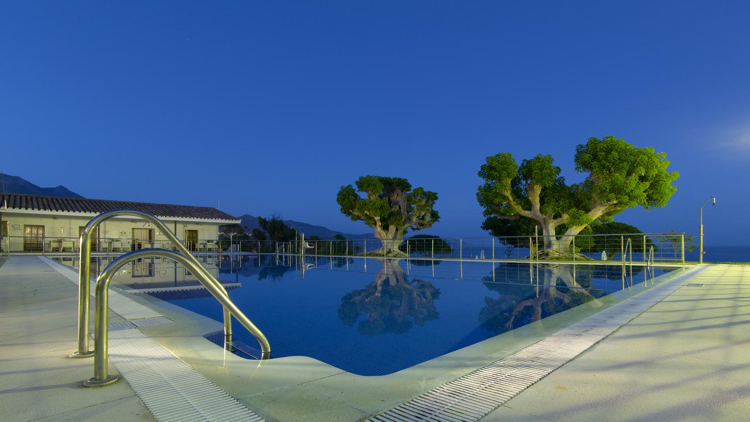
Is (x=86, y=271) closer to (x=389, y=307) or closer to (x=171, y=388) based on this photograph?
(x=171, y=388)

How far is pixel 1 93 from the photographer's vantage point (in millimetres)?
30703

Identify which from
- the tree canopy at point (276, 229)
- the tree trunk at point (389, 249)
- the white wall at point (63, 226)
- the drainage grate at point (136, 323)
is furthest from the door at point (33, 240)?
the drainage grate at point (136, 323)

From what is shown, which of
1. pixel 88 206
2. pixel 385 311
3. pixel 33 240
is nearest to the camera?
pixel 385 311

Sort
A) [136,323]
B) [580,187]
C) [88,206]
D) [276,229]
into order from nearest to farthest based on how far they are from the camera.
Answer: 1. [136,323]
2. [580,187]
3. [88,206]
4. [276,229]

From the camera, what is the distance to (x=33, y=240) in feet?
48.5

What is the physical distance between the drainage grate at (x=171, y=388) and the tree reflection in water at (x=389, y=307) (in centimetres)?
170

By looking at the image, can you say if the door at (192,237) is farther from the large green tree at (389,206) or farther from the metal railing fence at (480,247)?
the large green tree at (389,206)

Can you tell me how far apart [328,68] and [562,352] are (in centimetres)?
2465

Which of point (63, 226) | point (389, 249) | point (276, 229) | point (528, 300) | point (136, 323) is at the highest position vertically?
point (63, 226)

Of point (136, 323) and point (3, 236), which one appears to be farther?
point (3, 236)

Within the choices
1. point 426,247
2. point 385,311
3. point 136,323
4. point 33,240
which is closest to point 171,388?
point 136,323

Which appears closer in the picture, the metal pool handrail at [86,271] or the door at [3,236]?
the metal pool handrail at [86,271]

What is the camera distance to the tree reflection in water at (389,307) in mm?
3494

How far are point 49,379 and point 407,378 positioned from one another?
1421 millimetres
